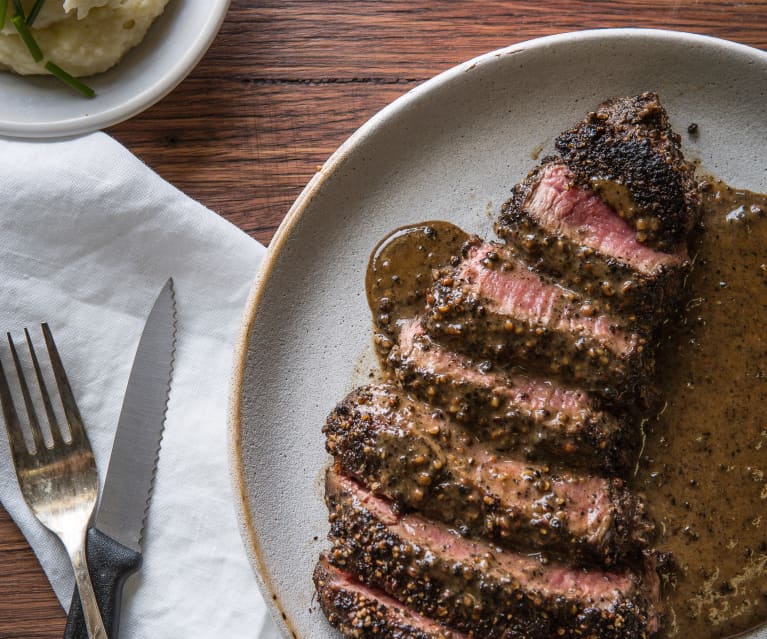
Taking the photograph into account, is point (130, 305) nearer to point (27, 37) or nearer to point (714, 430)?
point (27, 37)

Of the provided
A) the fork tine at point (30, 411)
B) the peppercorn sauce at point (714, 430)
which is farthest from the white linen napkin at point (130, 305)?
the peppercorn sauce at point (714, 430)

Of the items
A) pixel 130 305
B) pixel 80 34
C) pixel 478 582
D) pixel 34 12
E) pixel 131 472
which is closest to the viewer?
pixel 478 582

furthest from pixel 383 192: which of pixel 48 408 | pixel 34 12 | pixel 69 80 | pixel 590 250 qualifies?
pixel 48 408

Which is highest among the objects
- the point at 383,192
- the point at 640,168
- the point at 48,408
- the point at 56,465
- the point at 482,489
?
the point at 640,168

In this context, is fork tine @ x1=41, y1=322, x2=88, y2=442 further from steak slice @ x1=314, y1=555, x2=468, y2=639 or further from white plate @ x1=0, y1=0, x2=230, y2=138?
steak slice @ x1=314, y1=555, x2=468, y2=639

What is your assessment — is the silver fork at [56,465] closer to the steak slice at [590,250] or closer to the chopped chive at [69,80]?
the chopped chive at [69,80]

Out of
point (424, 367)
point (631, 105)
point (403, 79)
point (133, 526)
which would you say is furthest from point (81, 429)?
point (631, 105)
